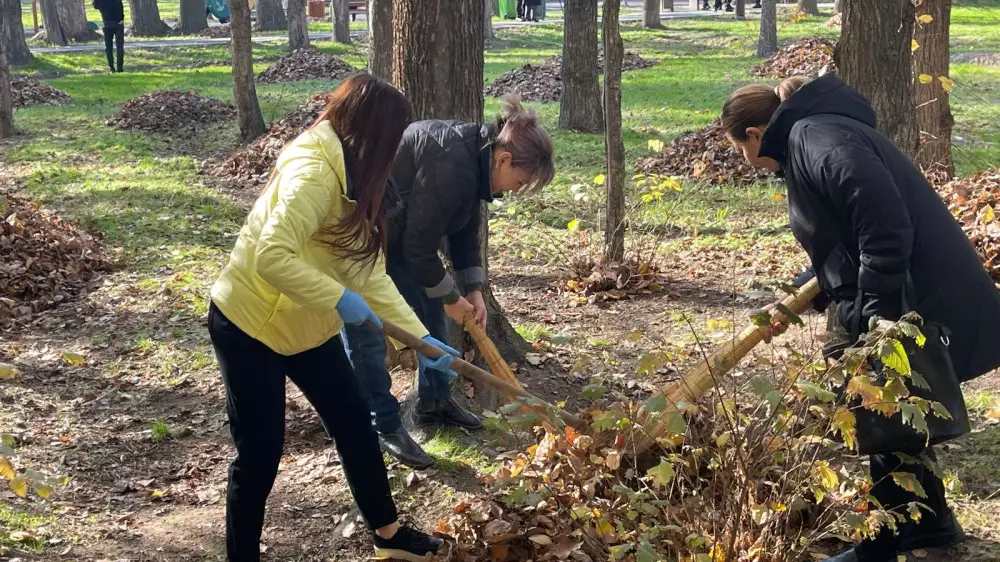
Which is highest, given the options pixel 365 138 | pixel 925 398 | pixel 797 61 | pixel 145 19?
pixel 145 19

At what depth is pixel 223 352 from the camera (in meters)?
3.13

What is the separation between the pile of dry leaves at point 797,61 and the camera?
1527cm

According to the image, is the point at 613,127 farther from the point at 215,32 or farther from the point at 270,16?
the point at 270,16

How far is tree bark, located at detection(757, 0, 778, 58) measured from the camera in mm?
19688

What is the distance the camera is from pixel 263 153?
37.3ft

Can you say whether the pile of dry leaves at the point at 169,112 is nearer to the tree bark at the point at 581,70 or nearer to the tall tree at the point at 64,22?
the tree bark at the point at 581,70

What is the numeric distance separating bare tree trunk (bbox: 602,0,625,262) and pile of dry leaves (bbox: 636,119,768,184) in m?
2.91

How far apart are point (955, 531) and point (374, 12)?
7.22m

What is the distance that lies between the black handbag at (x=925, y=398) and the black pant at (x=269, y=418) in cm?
165

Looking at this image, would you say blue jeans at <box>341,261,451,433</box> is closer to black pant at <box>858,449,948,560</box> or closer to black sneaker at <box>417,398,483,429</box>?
black sneaker at <box>417,398,483,429</box>

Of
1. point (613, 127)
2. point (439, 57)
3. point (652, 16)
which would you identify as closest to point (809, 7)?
point (652, 16)

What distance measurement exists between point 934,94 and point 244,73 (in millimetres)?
7990

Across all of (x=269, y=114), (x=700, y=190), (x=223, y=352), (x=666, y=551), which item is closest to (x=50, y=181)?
(x=269, y=114)

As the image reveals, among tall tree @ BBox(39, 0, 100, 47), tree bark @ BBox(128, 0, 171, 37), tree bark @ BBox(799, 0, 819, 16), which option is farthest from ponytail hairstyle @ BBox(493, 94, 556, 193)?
tree bark @ BBox(128, 0, 171, 37)
